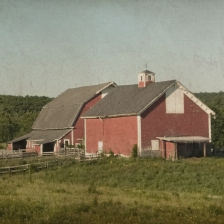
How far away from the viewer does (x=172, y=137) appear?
4481 centimetres

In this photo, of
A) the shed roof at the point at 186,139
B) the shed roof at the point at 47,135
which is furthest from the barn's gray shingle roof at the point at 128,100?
the shed roof at the point at 47,135

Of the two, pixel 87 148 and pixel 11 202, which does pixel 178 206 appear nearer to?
pixel 11 202

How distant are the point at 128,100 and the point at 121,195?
25561mm

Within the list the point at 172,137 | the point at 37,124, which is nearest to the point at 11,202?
the point at 172,137

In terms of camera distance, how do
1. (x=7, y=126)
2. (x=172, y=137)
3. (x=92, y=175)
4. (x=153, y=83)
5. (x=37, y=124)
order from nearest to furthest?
(x=92, y=175), (x=172, y=137), (x=153, y=83), (x=37, y=124), (x=7, y=126)

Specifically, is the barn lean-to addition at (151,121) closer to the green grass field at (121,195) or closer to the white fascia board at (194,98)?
the white fascia board at (194,98)

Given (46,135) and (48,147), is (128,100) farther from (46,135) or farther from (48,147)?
(46,135)

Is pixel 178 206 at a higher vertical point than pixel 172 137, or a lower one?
lower

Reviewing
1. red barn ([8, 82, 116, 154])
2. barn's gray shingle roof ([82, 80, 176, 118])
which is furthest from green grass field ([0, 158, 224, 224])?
red barn ([8, 82, 116, 154])

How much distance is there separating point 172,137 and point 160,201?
24740 millimetres

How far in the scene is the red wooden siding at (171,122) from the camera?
44.2 metres

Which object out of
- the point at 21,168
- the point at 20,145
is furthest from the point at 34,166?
the point at 20,145

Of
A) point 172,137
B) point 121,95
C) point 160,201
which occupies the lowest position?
point 160,201

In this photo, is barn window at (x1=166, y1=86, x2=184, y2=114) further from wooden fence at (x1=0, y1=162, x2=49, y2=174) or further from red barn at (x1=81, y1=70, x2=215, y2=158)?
wooden fence at (x1=0, y1=162, x2=49, y2=174)
